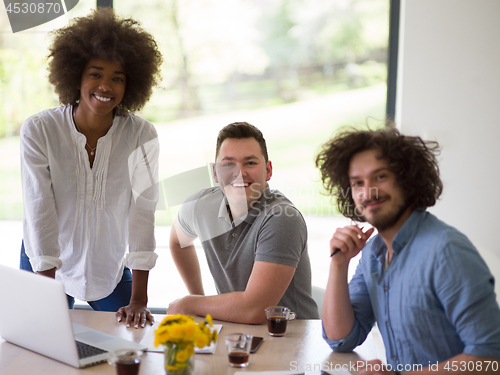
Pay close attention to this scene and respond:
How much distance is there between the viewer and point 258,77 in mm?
3229

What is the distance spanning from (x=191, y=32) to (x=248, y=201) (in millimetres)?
1816

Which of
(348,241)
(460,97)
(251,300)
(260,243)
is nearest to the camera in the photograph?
(348,241)

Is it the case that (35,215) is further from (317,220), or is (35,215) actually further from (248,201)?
(317,220)

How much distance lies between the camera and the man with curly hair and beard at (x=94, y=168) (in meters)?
1.79

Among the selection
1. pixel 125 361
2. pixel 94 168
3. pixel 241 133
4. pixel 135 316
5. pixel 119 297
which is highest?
pixel 241 133

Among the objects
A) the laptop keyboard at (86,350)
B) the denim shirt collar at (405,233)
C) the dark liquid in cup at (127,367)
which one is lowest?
the laptop keyboard at (86,350)

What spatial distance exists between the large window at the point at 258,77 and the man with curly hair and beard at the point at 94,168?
1.11 m

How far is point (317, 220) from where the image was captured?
10.9ft

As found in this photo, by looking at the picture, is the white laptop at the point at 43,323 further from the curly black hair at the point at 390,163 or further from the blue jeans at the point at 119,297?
the curly black hair at the point at 390,163

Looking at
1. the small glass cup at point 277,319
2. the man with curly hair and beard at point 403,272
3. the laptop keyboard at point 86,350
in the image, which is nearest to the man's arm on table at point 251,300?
the small glass cup at point 277,319

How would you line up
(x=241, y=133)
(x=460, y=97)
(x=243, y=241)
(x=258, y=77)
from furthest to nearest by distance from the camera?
(x=258, y=77) → (x=460, y=97) → (x=241, y=133) → (x=243, y=241)

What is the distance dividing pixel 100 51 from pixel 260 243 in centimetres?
101

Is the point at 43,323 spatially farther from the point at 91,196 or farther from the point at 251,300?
the point at 91,196

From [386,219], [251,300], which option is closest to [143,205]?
[251,300]
